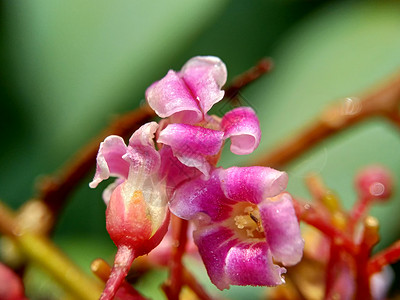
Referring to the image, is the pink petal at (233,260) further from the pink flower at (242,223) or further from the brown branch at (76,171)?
the brown branch at (76,171)

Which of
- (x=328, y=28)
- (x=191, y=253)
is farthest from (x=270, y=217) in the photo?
(x=328, y=28)

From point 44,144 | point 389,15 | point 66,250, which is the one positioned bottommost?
point 389,15

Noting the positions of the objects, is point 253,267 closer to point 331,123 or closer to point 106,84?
point 331,123

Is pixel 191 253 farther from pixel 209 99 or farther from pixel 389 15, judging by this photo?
pixel 389 15

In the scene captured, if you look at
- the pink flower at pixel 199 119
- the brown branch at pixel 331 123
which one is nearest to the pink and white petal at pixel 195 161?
the pink flower at pixel 199 119

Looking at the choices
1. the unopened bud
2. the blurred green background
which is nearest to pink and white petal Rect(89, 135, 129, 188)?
the unopened bud

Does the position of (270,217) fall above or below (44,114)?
above

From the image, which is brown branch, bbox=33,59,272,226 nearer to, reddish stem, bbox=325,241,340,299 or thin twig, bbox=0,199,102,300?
thin twig, bbox=0,199,102,300
